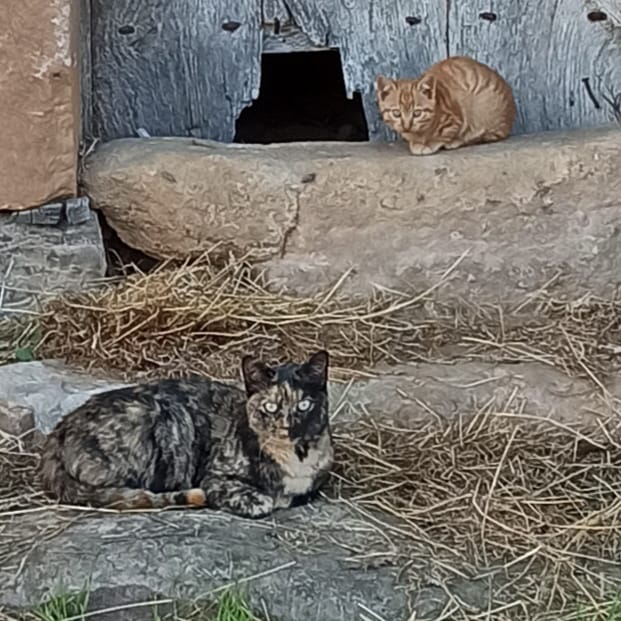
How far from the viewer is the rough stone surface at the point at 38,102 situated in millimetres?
4297

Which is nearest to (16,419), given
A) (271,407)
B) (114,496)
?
(114,496)

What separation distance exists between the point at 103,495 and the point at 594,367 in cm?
150

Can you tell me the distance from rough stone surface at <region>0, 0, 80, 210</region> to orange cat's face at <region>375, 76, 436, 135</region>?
95cm

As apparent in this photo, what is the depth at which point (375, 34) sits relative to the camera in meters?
5.09

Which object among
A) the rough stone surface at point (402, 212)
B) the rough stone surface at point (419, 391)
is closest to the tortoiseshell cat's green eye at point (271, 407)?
the rough stone surface at point (419, 391)

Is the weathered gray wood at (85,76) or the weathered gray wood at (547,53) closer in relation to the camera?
the weathered gray wood at (85,76)

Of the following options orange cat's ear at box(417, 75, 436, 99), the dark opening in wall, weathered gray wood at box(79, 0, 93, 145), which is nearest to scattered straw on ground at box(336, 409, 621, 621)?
orange cat's ear at box(417, 75, 436, 99)

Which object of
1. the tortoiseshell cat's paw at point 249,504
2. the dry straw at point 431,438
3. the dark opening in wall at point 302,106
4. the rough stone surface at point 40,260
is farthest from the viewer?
the dark opening in wall at point 302,106

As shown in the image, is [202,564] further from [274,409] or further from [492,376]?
[492,376]

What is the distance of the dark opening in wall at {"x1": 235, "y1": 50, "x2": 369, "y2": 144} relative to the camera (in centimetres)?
605

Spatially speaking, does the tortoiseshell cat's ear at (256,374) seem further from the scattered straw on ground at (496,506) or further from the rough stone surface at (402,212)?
the rough stone surface at (402,212)

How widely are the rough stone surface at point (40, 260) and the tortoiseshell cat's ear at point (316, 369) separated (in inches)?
53.1

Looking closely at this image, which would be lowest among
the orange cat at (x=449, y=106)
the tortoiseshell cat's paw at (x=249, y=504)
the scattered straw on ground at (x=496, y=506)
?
the scattered straw on ground at (x=496, y=506)

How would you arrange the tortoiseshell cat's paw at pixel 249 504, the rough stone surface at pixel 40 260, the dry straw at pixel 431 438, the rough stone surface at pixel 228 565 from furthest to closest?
the rough stone surface at pixel 40 260 < the tortoiseshell cat's paw at pixel 249 504 < the dry straw at pixel 431 438 < the rough stone surface at pixel 228 565
